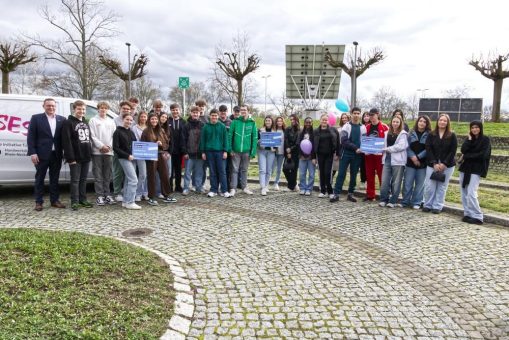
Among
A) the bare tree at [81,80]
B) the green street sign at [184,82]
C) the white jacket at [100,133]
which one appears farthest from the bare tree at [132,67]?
the white jacket at [100,133]

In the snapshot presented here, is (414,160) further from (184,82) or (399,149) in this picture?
(184,82)

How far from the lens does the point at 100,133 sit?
294 inches

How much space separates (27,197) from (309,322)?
7.07 metres

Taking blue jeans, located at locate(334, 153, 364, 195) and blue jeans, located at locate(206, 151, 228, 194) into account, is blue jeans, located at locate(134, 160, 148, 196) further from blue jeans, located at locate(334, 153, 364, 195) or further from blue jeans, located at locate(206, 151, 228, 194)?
blue jeans, located at locate(334, 153, 364, 195)

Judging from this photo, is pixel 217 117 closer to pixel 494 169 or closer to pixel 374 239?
pixel 374 239

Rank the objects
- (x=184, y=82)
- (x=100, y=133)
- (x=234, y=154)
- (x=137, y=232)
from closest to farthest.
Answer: (x=137, y=232)
(x=100, y=133)
(x=234, y=154)
(x=184, y=82)

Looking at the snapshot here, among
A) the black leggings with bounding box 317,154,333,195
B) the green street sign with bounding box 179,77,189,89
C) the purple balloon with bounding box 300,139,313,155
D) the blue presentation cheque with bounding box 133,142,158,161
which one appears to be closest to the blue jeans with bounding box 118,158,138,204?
the blue presentation cheque with bounding box 133,142,158,161

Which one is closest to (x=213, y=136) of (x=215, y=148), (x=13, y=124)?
(x=215, y=148)

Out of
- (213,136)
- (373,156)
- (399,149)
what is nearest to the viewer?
(399,149)

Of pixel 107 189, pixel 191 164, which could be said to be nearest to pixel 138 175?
pixel 107 189

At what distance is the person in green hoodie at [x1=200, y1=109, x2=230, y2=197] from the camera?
27.9 feet

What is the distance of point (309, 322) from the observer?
11.3 ft

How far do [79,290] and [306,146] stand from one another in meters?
6.15

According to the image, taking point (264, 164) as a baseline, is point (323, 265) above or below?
below
